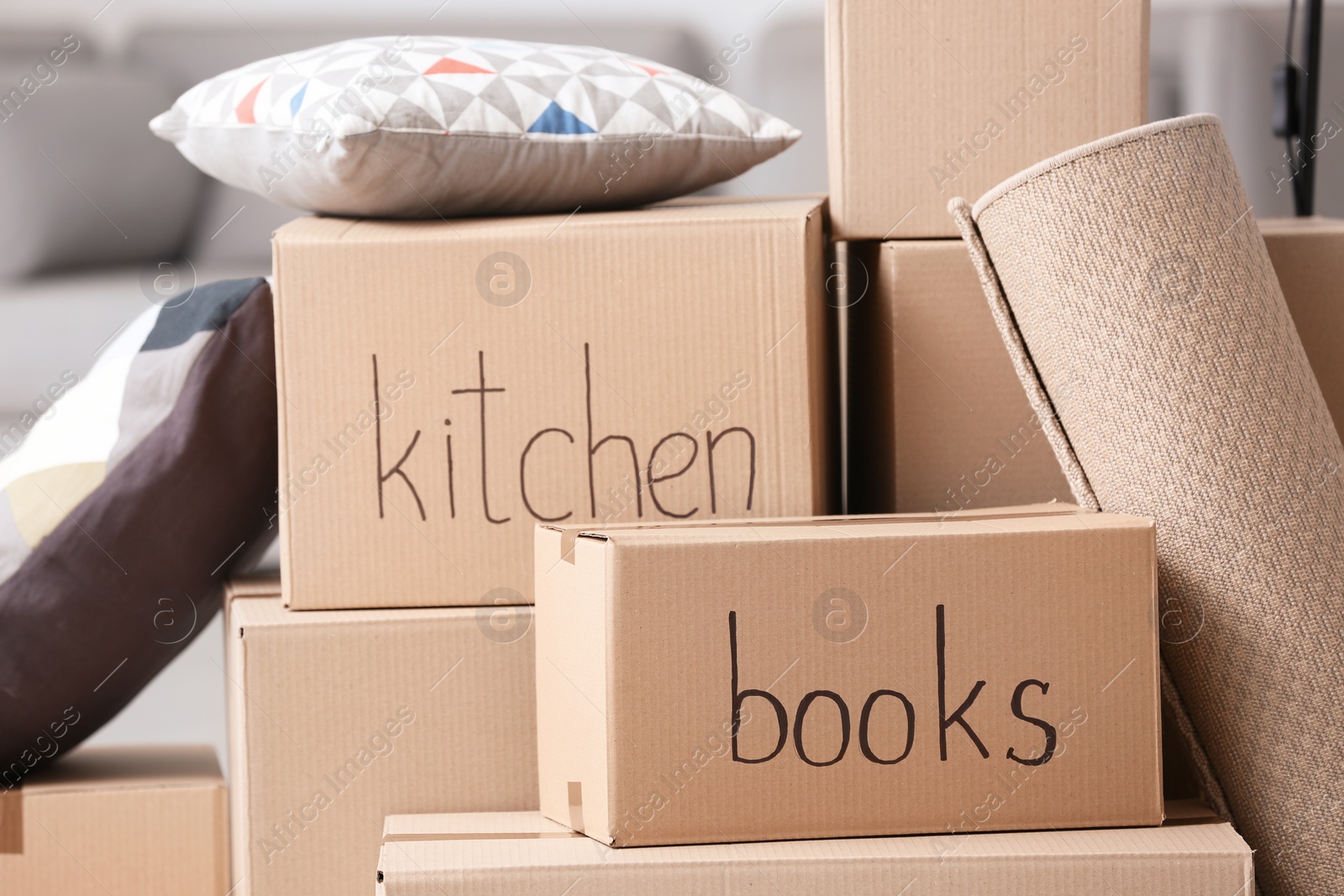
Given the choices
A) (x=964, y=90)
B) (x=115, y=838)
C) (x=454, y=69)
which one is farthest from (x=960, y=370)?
(x=115, y=838)

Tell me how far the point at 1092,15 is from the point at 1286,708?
53cm

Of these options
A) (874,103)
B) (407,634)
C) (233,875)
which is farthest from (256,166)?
(233,875)

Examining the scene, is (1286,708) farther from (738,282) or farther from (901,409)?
(738,282)

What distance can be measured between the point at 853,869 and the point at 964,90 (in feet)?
1.93

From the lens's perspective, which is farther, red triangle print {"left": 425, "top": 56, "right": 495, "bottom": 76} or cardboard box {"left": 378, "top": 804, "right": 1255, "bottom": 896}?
red triangle print {"left": 425, "top": 56, "right": 495, "bottom": 76}

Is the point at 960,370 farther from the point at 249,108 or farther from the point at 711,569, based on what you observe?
the point at 249,108

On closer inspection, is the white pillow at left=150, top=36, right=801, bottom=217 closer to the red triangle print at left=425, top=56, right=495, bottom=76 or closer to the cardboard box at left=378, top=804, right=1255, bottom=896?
the red triangle print at left=425, top=56, right=495, bottom=76

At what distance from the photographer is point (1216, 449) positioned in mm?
818

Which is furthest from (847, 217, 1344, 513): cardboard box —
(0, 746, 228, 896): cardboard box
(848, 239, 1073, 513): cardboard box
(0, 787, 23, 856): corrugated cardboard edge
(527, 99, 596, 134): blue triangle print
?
(0, 787, 23, 856): corrugated cardboard edge

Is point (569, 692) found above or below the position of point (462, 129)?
below

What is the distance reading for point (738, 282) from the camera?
36.4 inches

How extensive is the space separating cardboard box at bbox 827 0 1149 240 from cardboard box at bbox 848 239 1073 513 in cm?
4

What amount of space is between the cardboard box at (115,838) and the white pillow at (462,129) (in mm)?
489

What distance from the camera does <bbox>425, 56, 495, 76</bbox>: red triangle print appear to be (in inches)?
37.2
